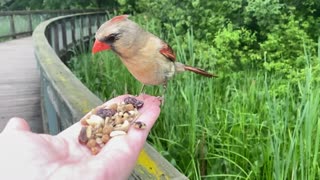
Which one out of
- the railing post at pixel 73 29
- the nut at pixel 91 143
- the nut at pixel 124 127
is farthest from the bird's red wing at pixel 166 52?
the railing post at pixel 73 29

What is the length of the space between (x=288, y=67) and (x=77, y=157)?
4.76 m

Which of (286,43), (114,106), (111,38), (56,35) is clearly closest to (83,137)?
(114,106)

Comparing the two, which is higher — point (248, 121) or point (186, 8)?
point (186, 8)

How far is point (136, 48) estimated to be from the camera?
6.95 ft

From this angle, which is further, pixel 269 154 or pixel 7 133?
pixel 269 154

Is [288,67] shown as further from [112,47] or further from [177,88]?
[112,47]

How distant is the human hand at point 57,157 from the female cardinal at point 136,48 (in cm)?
49

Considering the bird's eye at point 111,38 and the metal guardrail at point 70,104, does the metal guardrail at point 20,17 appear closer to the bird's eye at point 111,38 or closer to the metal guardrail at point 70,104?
the metal guardrail at point 70,104

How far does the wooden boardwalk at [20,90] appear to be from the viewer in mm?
5562

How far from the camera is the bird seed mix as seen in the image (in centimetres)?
177

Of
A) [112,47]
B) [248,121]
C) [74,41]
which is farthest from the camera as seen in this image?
[74,41]

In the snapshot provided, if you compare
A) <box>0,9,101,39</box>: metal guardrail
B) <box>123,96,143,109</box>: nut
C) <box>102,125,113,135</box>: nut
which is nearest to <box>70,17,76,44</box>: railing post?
<box>0,9,101,39</box>: metal guardrail

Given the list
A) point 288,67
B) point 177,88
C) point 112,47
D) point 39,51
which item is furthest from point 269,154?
point 288,67

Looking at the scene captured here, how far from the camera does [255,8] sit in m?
6.70
